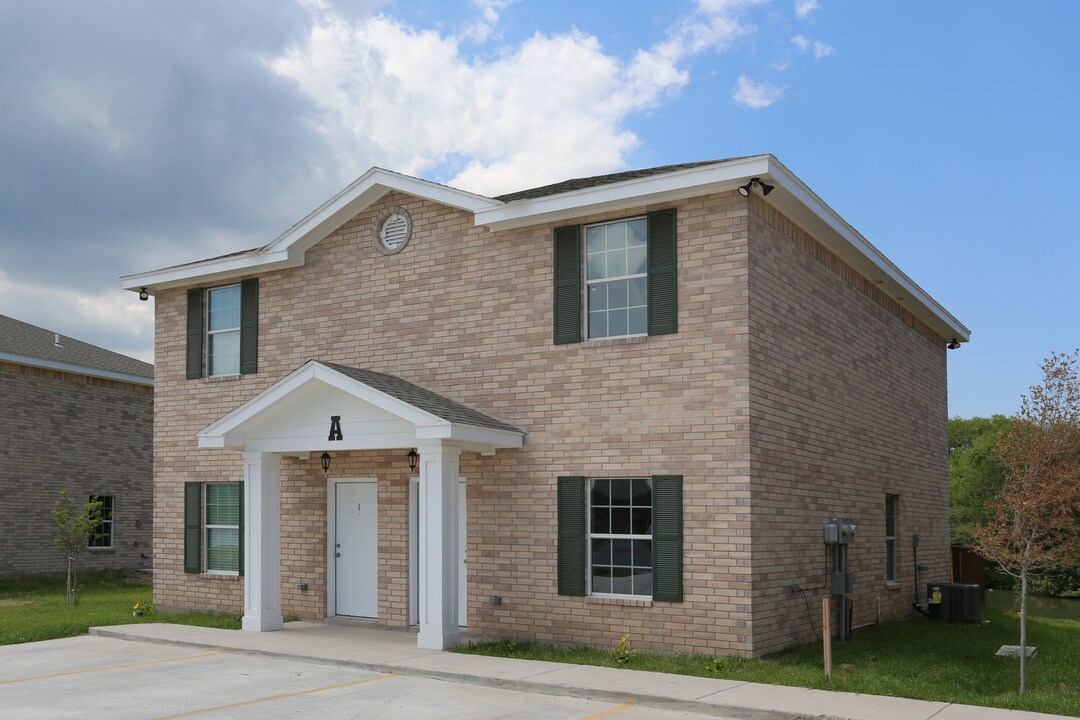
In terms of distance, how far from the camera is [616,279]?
533 inches

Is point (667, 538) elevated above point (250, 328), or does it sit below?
below

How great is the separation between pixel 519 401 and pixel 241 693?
5.28 m

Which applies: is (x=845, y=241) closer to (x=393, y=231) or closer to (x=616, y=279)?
(x=616, y=279)

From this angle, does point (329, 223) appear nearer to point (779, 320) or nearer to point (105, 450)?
point (779, 320)

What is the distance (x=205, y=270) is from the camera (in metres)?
17.3

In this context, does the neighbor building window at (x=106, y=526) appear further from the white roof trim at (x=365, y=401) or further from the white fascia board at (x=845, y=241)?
the white fascia board at (x=845, y=241)

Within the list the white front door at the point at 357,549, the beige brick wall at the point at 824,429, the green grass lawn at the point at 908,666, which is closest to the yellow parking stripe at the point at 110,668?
the white front door at the point at 357,549

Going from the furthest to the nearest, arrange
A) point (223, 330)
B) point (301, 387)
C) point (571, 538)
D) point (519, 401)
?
point (223, 330)
point (301, 387)
point (519, 401)
point (571, 538)

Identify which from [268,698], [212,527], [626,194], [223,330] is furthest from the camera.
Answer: [223,330]

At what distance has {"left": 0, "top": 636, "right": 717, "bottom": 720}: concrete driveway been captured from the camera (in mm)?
9773

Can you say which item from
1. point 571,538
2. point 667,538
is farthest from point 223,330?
point 667,538

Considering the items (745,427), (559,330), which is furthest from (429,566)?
(745,427)

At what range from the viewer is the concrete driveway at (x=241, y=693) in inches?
385

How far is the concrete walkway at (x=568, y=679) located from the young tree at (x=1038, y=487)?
195 cm
